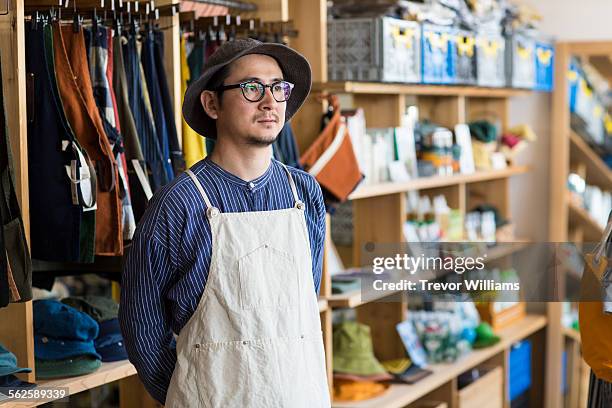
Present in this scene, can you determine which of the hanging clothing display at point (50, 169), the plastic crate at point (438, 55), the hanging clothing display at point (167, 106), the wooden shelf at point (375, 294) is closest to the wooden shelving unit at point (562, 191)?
the wooden shelf at point (375, 294)

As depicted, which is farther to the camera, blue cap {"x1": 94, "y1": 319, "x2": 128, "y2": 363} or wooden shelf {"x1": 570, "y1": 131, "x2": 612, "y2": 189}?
wooden shelf {"x1": 570, "y1": 131, "x2": 612, "y2": 189}

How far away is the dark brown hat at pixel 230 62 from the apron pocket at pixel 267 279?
0.35 meters

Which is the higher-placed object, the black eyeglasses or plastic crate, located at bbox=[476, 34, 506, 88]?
plastic crate, located at bbox=[476, 34, 506, 88]

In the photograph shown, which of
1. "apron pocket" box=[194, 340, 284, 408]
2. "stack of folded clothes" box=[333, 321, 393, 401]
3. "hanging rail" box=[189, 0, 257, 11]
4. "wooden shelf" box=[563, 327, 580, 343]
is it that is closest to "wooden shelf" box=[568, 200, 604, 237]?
"wooden shelf" box=[563, 327, 580, 343]

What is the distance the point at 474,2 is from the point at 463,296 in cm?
159

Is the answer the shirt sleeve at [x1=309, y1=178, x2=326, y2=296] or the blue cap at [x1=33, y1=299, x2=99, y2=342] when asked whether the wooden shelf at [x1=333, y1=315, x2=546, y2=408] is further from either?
the shirt sleeve at [x1=309, y1=178, x2=326, y2=296]

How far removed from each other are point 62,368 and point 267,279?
2.74 feet

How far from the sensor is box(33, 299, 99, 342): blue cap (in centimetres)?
279

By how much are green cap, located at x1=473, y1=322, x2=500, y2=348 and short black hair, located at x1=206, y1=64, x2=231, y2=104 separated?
→ 126 inches

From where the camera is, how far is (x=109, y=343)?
294 centimetres

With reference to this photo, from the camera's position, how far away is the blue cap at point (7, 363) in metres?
2.44

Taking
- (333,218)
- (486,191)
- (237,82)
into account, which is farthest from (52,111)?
(486,191)

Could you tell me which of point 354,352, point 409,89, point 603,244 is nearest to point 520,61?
point 409,89

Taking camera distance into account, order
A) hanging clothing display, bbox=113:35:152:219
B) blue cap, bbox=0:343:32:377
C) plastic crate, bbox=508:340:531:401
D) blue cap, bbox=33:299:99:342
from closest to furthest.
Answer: blue cap, bbox=0:343:32:377
blue cap, bbox=33:299:99:342
hanging clothing display, bbox=113:35:152:219
plastic crate, bbox=508:340:531:401
